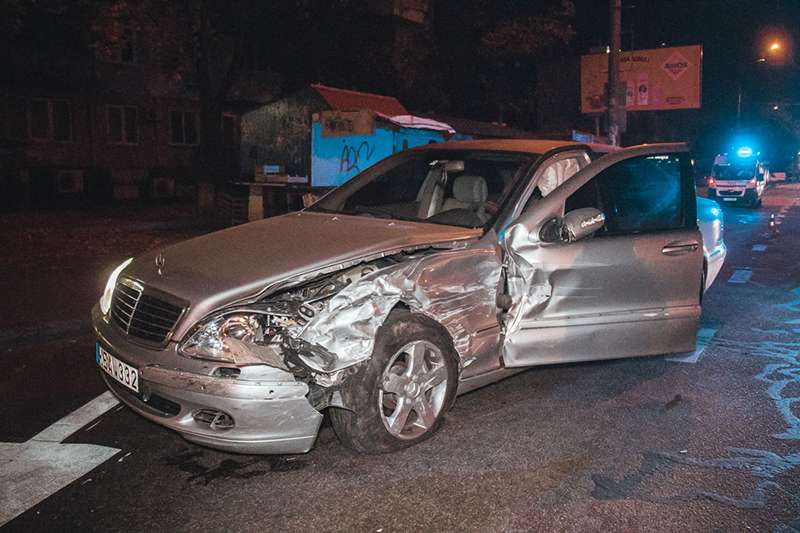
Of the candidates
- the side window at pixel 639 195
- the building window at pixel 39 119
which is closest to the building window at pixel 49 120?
the building window at pixel 39 119

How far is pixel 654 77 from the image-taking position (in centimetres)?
3494

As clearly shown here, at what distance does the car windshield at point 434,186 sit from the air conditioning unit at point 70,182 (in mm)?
21387

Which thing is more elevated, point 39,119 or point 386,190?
point 39,119

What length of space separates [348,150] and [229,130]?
18.7 metres

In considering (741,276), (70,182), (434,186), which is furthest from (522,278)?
(70,182)

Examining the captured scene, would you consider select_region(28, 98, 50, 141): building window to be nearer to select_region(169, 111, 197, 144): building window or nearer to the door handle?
select_region(169, 111, 197, 144): building window

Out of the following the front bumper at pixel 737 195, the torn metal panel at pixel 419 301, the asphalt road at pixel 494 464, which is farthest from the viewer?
the front bumper at pixel 737 195

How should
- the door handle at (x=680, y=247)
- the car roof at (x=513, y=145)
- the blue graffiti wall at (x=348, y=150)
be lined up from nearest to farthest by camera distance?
1. the door handle at (x=680, y=247)
2. the car roof at (x=513, y=145)
3. the blue graffiti wall at (x=348, y=150)

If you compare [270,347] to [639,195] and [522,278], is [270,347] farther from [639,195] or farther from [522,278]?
[639,195]

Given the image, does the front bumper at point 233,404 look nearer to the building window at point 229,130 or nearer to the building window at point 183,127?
the building window at point 183,127

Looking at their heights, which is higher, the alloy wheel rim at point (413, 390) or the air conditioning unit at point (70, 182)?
the air conditioning unit at point (70, 182)

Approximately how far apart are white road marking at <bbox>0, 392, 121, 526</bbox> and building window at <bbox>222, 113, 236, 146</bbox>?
2885cm

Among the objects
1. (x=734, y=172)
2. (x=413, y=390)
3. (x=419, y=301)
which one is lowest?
(x=413, y=390)

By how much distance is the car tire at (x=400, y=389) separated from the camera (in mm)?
3668
